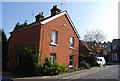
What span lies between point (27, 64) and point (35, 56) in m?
1.60

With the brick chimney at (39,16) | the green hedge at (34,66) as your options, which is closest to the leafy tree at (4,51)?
the green hedge at (34,66)

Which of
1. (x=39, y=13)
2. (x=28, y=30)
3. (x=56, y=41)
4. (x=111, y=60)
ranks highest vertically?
(x=39, y=13)

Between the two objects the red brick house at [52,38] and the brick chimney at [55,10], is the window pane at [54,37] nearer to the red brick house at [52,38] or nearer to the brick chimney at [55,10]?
the red brick house at [52,38]

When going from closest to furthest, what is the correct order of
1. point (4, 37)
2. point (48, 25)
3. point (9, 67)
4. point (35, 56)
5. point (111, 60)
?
point (35, 56)
point (48, 25)
point (9, 67)
point (4, 37)
point (111, 60)

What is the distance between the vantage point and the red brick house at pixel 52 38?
53.1ft

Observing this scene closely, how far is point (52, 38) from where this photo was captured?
17.7 meters

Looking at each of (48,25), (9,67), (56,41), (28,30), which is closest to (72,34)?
(56,41)

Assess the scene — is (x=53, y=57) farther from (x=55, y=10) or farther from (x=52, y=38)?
(x=55, y=10)

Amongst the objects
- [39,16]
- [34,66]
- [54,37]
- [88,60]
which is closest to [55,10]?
[39,16]

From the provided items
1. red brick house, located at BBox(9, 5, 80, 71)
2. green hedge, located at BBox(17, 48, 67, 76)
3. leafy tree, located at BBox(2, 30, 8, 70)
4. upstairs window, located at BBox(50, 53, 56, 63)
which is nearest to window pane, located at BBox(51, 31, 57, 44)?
red brick house, located at BBox(9, 5, 80, 71)

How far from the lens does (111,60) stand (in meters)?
48.1

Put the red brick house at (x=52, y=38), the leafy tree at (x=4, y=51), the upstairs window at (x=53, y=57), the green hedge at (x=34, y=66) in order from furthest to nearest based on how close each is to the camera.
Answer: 1. the leafy tree at (x=4, y=51)
2. the upstairs window at (x=53, y=57)
3. the red brick house at (x=52, y=38)
4. the green hedge at (x=34, y=66)

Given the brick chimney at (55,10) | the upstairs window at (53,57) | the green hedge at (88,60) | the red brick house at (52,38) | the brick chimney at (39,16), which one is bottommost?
the green hedge at (88,60)

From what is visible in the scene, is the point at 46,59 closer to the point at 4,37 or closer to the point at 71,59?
the point at 71,59
